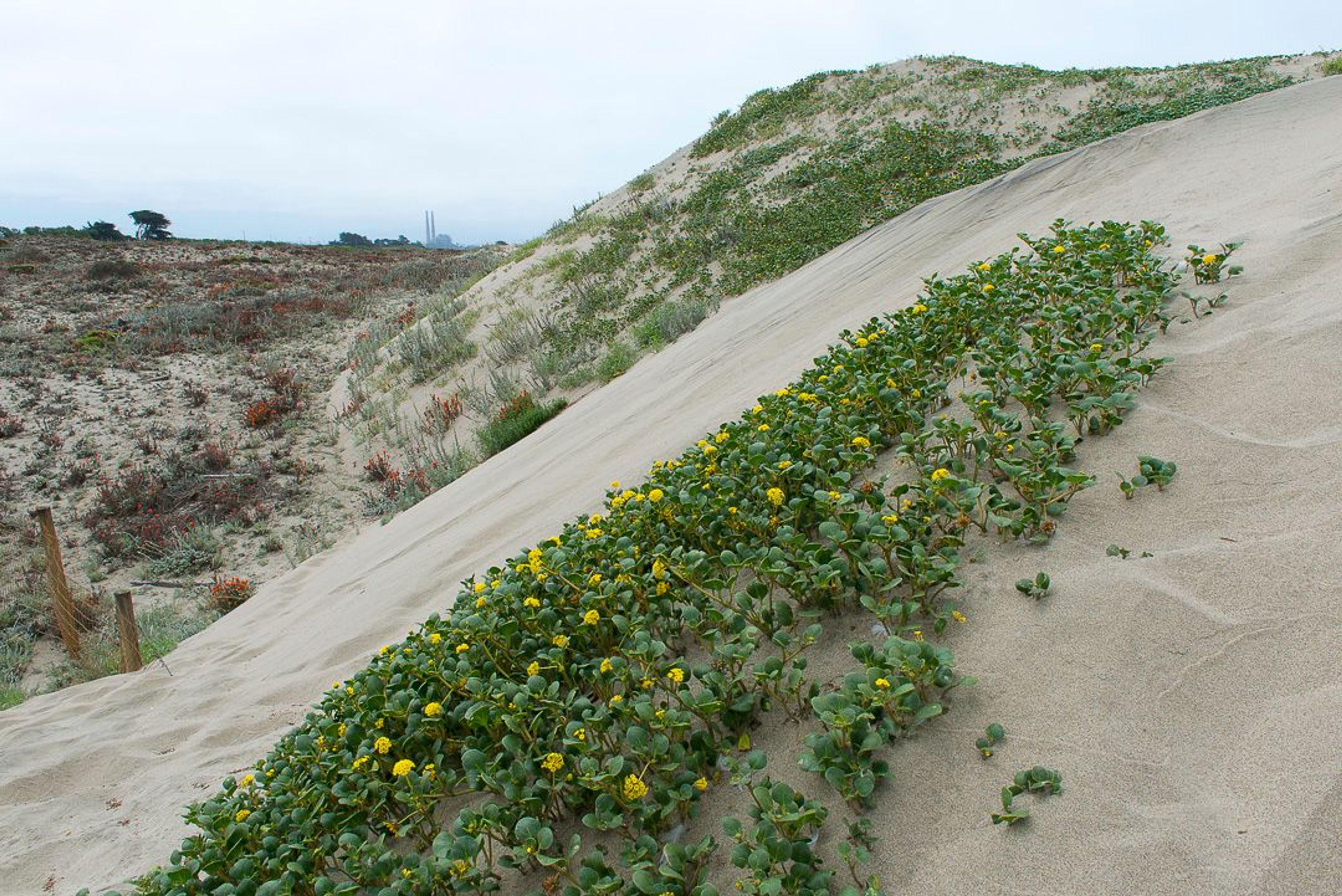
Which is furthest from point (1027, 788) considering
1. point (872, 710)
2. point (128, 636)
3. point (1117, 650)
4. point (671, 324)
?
point (671, 324)

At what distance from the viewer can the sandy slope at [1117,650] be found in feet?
5.59

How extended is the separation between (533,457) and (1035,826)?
612 centimetres

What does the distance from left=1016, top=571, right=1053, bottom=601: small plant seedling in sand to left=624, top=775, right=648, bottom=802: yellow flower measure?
1261 mm

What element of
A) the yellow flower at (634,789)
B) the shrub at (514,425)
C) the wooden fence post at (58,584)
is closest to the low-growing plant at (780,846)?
the yellow flower at (634,789)

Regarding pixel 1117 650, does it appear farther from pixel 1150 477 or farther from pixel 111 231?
pixel 111 231

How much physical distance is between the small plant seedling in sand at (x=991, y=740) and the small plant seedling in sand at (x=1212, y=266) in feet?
9.11

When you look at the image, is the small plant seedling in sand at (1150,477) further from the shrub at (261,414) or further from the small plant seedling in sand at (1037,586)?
the shrub at (261,414)

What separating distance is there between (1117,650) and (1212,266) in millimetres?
2491

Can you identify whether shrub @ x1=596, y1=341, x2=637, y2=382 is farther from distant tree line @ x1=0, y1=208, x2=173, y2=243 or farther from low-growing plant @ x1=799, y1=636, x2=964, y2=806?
distant tree line @ x1=0, y1=208, x2=173, y2=243

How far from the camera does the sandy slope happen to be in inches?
67.1

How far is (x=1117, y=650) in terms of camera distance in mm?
2111

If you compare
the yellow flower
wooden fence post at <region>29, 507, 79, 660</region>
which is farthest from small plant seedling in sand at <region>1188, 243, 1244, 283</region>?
wooden fence post at <region>29, 507, 79, 660</region>

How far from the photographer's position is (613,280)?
46.1ft

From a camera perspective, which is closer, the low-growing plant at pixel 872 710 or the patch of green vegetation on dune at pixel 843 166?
the low-growing plant at pixel 872 710
